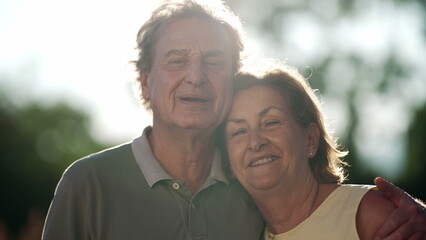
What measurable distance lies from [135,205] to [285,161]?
96cm

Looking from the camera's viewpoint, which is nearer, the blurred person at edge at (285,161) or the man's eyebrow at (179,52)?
the blurred person at edge at (285,161)

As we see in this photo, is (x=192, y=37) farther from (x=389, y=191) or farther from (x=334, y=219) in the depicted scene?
(x=389, y=191)

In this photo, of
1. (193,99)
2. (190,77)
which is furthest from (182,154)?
(190,77)

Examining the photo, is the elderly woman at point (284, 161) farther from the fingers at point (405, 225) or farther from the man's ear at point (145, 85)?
the man's ear at point (145, 85)

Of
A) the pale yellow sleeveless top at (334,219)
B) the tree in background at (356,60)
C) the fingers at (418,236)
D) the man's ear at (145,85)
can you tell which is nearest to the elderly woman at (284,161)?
the pale yellow sleeveless top at (334,219)

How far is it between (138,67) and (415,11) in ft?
60.8

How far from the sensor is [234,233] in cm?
410

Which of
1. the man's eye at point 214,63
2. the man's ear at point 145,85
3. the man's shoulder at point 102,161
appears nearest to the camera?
the man's shoulder at point 102,161

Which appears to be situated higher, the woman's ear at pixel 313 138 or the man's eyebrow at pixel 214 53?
the man's eyebrow at pixel 214 53

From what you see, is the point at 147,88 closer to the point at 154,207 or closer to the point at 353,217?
the point at 154,207

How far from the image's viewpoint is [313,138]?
14.1ft

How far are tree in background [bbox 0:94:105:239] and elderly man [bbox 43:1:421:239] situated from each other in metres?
14.7

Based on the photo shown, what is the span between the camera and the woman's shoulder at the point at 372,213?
3.72 m

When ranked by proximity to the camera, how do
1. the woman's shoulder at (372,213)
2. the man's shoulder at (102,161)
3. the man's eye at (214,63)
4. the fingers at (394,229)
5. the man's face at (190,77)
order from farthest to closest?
1. the man's eye at (214,63)
2. the man's face at (190,77)
3. the man's shoulder at (102,161)
4. the woman's shoulder at (372,213)
5. the fingers at (394,229)
